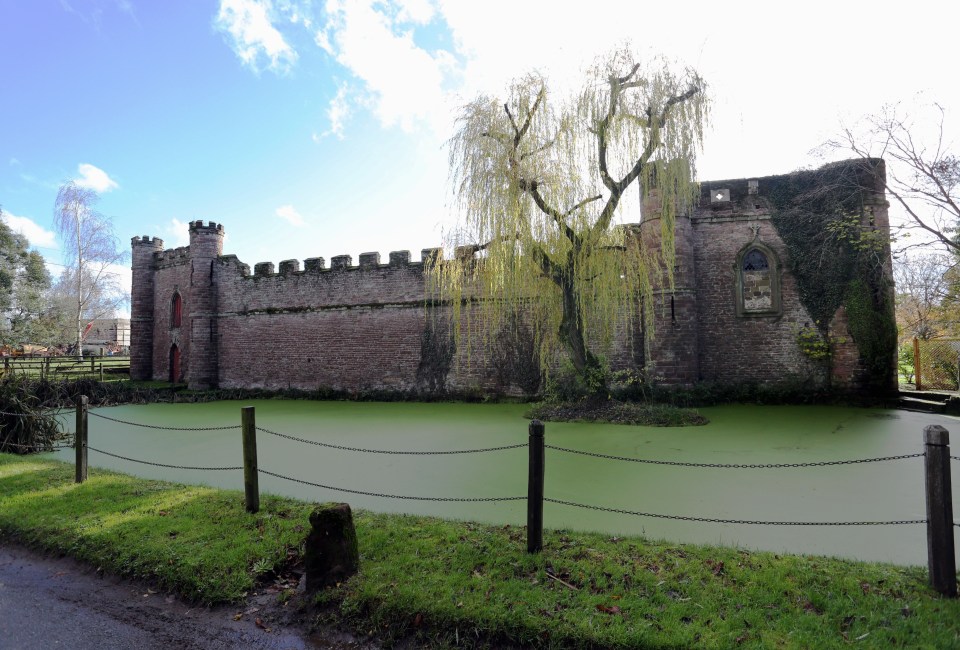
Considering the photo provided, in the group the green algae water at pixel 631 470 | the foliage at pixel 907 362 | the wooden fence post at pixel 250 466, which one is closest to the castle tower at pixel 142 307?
the green algae water at pixel 631 470

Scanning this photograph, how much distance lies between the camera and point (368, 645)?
103 inches

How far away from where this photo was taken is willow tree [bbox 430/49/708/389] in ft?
27.9

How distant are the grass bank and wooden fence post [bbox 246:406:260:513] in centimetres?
11

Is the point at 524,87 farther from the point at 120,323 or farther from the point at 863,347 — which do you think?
the point at 120,323

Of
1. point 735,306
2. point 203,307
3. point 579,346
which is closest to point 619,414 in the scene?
point 579,346

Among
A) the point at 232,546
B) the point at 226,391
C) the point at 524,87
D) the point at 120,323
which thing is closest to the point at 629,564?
the point at 232,546

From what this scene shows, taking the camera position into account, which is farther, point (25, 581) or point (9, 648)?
point (25, 581)

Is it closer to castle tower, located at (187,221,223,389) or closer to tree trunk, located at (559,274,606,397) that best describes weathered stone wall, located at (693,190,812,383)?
tree trunk, located at (559,274,606,397)

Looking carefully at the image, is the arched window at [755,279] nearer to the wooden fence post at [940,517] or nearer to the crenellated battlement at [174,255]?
the wooden fence post at [940,517]

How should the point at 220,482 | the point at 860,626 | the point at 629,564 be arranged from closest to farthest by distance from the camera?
the point at 860,626 < the point at 629,564 < the point at 220,482

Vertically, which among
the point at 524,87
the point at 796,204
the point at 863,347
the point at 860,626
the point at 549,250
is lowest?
the point at 860,626

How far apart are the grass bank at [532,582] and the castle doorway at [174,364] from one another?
626 inches

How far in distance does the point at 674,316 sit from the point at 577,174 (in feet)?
13.6

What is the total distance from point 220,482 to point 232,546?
2.21m
